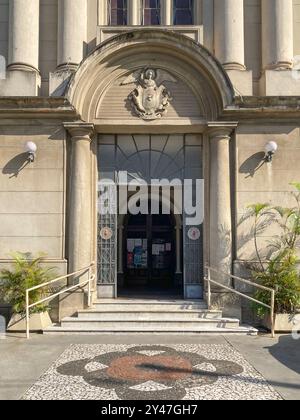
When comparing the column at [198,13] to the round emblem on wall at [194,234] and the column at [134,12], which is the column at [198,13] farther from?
the round emblem on wall at [194,234]

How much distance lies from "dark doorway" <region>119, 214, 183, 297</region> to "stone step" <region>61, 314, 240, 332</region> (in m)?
5.84

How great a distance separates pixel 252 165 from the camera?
32.4ft

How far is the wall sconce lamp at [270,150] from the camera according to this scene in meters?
9.59

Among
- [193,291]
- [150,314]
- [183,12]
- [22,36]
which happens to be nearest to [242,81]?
[183,12]

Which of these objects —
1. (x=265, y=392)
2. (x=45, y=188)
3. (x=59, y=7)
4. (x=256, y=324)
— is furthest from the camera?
(x=59, y=7)

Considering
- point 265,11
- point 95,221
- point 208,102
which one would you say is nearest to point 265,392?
point 95,221

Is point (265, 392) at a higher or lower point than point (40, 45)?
lower

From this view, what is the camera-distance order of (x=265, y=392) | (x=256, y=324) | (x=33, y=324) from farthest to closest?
(x=256, y=324), (x=33, y=324), (x=265, y=392)

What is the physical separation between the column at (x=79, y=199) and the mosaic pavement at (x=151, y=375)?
2722 mm

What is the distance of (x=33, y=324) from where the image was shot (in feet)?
28.6

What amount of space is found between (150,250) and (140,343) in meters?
7.36

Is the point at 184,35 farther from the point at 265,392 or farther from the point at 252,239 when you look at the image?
the point at 265,392

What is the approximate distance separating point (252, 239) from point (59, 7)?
23.8ft

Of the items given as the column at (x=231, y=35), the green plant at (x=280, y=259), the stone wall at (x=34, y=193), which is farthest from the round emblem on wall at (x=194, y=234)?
the column at (x=231, y=35)
